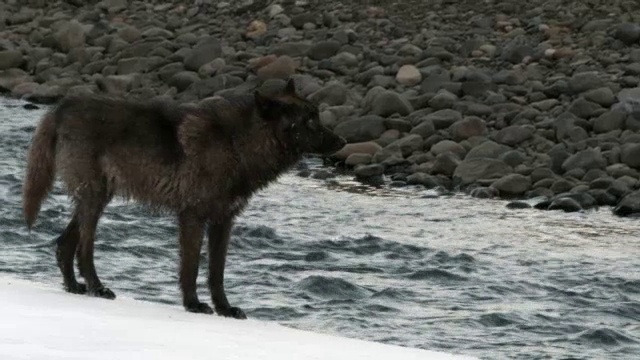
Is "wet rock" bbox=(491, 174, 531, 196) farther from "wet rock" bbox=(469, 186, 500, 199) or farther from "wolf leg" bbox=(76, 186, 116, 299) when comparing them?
"wolf leg" bbox=(76, 186, 116, 299)

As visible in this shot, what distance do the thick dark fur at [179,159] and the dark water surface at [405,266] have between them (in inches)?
52.1

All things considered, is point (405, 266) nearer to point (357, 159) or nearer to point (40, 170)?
point (40, 170)

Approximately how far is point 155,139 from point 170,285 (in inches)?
93.6

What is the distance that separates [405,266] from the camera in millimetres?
11945

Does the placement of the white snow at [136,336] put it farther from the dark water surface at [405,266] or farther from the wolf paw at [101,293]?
the dark water surface at [405,266]

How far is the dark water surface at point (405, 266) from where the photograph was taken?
9570 millimetres

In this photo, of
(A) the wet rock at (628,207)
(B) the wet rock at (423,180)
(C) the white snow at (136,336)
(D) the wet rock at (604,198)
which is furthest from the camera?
(B) the wet rock at (423,180)

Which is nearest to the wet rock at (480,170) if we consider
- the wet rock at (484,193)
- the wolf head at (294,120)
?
the wet rock at (484,193)

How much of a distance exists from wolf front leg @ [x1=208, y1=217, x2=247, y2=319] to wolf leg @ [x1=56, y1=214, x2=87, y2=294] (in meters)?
0.80

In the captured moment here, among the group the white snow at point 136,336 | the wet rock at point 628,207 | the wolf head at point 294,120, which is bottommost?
the wet rock at point 628,207

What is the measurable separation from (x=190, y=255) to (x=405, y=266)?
387cm

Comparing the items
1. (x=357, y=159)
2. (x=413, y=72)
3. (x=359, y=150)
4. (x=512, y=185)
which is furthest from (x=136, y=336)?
(x=413, y=72)

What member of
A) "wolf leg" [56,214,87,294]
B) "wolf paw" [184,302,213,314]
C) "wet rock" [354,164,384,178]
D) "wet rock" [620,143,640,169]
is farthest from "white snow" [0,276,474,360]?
"wet rock" [620,143,640,169]

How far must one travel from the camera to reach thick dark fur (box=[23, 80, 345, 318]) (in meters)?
8.36
